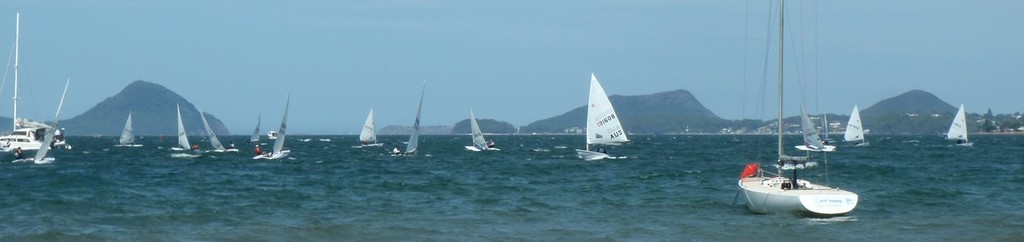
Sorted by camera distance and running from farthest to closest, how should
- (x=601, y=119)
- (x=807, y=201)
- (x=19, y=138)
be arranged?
(x=19, y=138) < (x=601, y=119) < (x=807, y=201)

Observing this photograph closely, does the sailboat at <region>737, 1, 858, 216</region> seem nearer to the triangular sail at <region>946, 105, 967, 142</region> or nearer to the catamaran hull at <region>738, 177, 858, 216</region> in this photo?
the catamaran hull at <region>738, 177, 858, 216</region>

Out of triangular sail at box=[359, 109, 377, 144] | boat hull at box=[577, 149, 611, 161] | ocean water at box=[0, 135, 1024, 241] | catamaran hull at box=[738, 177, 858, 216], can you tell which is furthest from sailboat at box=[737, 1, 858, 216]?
triangular sail at box=[359, 109, 377, 144]

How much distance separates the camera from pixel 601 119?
2591 inches

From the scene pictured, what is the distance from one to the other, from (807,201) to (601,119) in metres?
35.7

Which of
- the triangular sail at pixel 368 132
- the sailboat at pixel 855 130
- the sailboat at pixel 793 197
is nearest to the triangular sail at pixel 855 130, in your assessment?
the sailboat at pixel 855 130

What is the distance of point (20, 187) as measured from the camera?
45031 mm

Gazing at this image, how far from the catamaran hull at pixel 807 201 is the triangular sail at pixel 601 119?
32.9 m

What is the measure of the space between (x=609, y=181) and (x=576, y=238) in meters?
22.4

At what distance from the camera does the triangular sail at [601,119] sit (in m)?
65.1

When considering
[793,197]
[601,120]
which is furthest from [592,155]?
[793,197]

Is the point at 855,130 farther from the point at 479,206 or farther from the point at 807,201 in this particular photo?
the point at 807,201

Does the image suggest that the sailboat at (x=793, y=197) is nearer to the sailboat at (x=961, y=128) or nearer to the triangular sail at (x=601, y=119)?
the triangular sail at (x=601, y=119)

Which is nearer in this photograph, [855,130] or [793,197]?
[793,197]

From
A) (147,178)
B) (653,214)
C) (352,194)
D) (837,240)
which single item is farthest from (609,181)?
(837,240)
